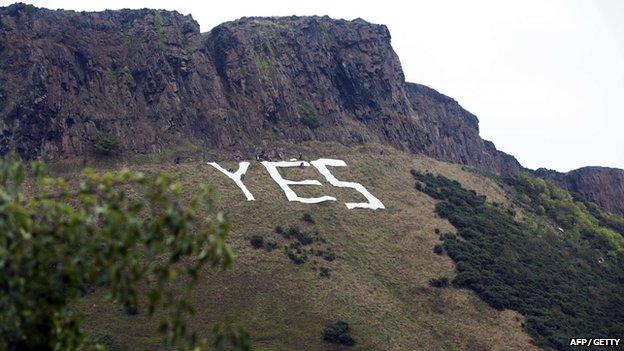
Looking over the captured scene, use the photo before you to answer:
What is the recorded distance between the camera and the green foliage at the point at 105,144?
254 feet

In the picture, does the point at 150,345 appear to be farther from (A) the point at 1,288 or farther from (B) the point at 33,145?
(A) the point at 1,288

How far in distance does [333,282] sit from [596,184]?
80.8 meters

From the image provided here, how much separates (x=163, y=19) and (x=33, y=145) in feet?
84.5

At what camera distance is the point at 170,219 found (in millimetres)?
10102

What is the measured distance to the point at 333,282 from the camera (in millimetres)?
63812

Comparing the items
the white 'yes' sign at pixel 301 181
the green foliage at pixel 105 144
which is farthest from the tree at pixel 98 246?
the green foliage at pixel 105 144

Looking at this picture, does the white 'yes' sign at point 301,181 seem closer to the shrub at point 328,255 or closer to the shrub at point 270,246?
the shrub at point 270,246

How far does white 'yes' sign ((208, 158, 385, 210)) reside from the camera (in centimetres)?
7812

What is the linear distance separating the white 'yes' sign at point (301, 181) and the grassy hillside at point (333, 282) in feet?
2.90

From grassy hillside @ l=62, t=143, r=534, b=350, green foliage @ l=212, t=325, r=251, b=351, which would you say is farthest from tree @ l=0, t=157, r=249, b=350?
grassy hillside @ l=62, t=143, r=534, b=350

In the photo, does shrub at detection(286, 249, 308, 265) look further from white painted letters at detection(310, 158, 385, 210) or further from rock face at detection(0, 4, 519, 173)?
rock face at detection(0, 4, 519, 173)

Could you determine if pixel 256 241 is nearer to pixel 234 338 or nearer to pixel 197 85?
pixel 197 85

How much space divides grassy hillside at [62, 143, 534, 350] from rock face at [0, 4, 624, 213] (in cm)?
526

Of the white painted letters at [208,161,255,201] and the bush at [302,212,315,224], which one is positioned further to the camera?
the white painted letters at [208,161,255,201]
